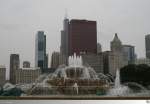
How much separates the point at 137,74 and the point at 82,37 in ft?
143

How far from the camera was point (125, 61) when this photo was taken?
91.6 meters

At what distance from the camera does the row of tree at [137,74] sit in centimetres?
4209

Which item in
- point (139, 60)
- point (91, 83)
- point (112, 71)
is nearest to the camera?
point (91, 83)

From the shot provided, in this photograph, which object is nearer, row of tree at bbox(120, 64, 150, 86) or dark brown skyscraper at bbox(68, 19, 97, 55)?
row of tree at bbox(120, 64, 150, 86)

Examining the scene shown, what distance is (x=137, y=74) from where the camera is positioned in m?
43.1

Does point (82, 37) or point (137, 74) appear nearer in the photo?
point (137, 74)

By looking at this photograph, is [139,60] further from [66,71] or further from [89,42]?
[66,71]

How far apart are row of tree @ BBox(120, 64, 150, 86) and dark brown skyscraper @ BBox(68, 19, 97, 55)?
39.0 metres

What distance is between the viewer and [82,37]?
282ft

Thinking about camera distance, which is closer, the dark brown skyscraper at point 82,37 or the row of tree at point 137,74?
the row of tree at point 137,74

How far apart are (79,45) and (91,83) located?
59.3m

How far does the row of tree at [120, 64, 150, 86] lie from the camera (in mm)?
42094

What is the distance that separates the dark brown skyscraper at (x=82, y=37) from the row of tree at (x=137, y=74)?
39.0 meters

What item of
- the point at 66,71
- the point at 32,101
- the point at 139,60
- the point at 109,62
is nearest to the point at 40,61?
the point at 109,62
